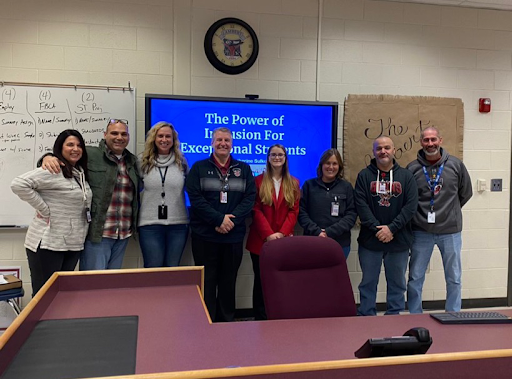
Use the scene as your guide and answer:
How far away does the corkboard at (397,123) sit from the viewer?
13.3ft

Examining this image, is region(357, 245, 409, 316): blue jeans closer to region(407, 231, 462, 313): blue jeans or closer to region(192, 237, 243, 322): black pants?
region(407, 231, 462, 313): blue jeans

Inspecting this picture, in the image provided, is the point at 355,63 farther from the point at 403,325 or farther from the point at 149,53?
the point at 403,325

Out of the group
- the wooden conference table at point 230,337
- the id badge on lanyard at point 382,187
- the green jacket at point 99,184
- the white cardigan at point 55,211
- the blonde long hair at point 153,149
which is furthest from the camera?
the id badge on lanyard at point 382,187

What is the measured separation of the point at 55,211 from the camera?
2.96 m

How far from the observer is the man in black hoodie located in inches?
135

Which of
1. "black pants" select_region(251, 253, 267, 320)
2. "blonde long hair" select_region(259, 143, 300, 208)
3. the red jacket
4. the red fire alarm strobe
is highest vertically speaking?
the red fire alarm strobe

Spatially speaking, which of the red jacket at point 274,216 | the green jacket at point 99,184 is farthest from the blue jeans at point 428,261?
the green jacket at point 99,184

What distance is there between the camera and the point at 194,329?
1.61m

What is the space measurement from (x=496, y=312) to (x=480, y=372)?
76 centimetres

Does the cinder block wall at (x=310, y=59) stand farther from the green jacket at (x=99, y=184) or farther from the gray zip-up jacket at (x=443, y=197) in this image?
the gray zip-up jacket at (x=443, y=197)

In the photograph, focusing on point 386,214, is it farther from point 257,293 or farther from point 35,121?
point 35,121

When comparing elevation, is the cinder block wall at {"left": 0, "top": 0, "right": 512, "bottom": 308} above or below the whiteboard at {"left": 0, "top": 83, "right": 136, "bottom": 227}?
above

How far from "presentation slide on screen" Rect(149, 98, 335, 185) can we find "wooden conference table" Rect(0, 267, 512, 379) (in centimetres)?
179

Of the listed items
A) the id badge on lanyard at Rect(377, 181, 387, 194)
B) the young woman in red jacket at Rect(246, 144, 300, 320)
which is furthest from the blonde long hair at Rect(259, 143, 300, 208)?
the id badge on lanyard at Rect(377, 181, 387, 194)
